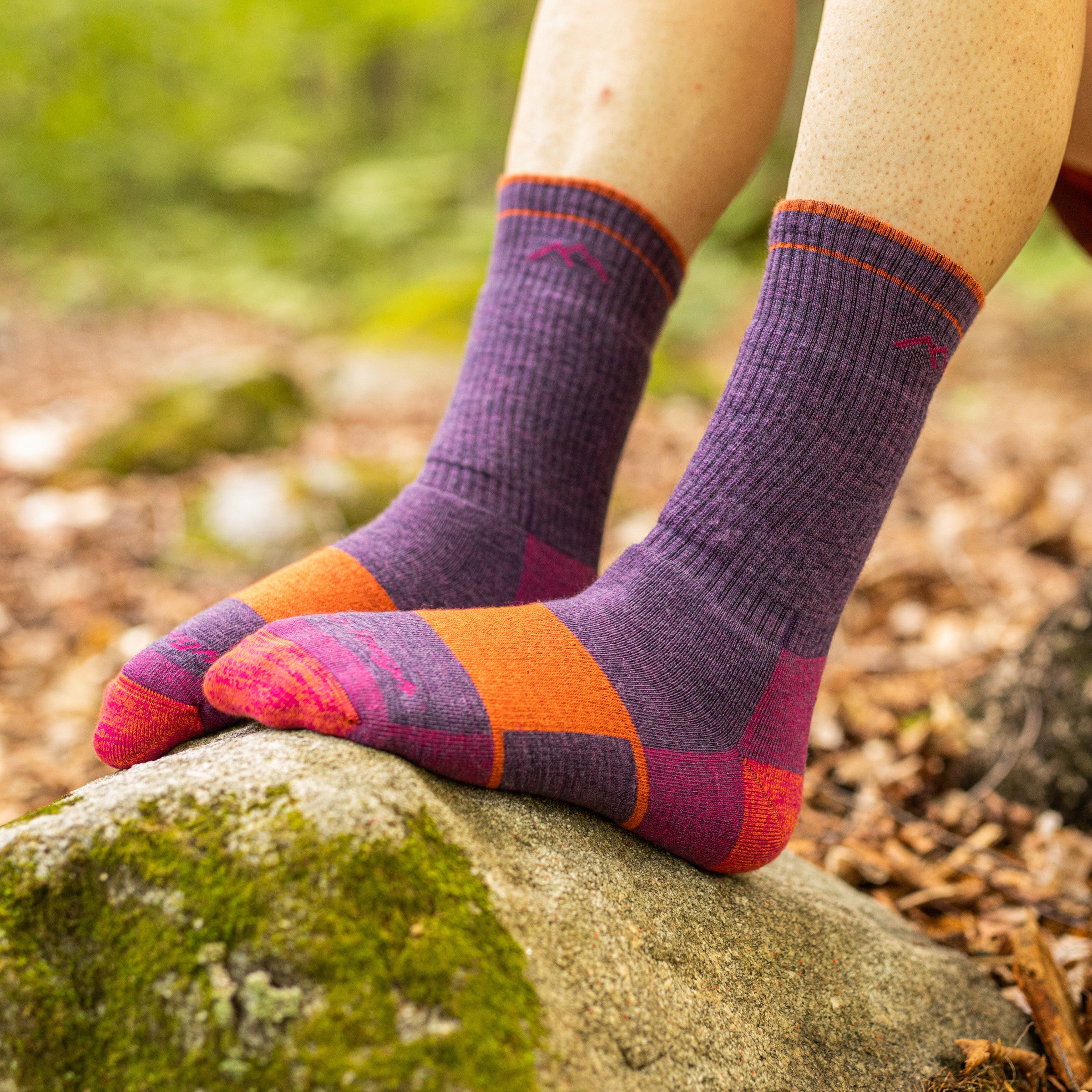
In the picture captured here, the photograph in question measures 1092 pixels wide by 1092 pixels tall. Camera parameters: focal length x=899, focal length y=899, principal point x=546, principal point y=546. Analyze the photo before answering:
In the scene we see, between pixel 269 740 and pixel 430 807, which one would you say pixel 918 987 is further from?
pixel 269 740

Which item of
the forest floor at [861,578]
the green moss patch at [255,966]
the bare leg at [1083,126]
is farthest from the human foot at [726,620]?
the forest floor at [861,578]

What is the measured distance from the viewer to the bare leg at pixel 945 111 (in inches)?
29.0

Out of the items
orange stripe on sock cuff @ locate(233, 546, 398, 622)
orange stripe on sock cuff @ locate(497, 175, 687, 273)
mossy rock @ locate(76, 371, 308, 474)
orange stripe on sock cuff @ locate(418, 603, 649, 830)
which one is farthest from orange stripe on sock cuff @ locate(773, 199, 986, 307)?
mossy rock @ locate(76, 371, 308, 474)

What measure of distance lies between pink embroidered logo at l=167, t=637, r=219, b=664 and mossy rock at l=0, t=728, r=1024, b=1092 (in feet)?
0.29

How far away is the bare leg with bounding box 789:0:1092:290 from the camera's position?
0.74m

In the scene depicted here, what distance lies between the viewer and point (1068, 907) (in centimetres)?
120

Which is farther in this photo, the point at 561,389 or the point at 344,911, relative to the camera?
the point at 561,389

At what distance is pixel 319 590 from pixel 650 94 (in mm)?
648

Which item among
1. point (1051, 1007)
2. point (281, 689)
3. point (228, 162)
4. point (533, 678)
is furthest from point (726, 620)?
point (228, 162)

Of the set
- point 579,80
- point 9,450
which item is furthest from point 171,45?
point 579,80

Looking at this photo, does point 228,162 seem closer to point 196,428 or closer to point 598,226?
point 196,428

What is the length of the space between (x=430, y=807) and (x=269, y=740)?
0.13 metres

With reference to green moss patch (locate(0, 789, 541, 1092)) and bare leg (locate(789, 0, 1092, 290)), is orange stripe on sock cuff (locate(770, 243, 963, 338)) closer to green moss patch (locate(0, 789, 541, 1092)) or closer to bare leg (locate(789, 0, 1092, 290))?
bare leg (locate(789, 0, 1092, 290))

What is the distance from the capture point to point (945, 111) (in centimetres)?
74
